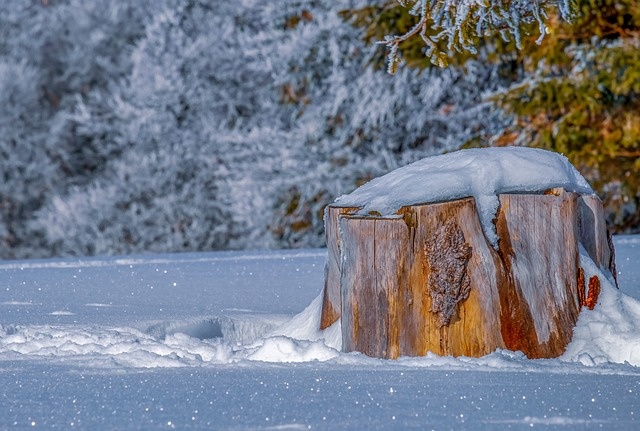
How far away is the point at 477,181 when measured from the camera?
398 centimetres

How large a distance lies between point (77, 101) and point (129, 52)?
1.34 metres

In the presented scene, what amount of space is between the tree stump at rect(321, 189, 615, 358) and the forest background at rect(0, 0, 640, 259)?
11.1 meters

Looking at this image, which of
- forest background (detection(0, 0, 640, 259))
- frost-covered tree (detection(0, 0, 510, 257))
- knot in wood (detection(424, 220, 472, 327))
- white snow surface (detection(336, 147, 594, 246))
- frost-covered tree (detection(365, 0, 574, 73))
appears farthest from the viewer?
frost-covered tree (detection(0, 0, 510, 257))

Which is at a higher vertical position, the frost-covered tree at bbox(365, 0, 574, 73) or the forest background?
the frost-covered tree at bbox(365, 0, 574, 73)

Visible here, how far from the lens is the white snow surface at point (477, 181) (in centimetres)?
390

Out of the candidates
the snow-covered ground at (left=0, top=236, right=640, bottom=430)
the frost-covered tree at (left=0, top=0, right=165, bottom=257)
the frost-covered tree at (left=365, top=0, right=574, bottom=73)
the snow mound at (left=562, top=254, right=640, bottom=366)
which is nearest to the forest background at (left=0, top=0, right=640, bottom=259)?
the frost-covered tree at (left=0, top=0, right=165, bottom=257)

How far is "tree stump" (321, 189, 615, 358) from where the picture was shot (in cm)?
379

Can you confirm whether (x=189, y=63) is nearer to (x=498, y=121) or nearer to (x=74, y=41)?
(x=74, y=41)

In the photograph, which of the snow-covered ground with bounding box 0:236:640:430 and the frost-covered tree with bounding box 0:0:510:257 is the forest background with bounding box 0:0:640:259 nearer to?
the frost-covered tree with bounding box 0:0:510:257

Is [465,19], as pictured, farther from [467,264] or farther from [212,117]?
[212,117]

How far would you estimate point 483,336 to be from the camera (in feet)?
12.5

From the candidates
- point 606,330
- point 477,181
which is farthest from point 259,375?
point 606,330

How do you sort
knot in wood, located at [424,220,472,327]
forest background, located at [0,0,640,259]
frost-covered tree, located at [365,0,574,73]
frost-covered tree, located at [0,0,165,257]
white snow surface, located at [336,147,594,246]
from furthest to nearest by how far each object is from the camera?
frost-covered tree, located at [0,0,165,257], forest background, located at [0,0,640,259], frost-covered tree, located at [365,0,574,73], white snow surface, located at [336,147,594,246], knot in wood, located at [424,220,472,327]

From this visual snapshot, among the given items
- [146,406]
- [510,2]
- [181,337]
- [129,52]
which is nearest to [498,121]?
[129,52]
